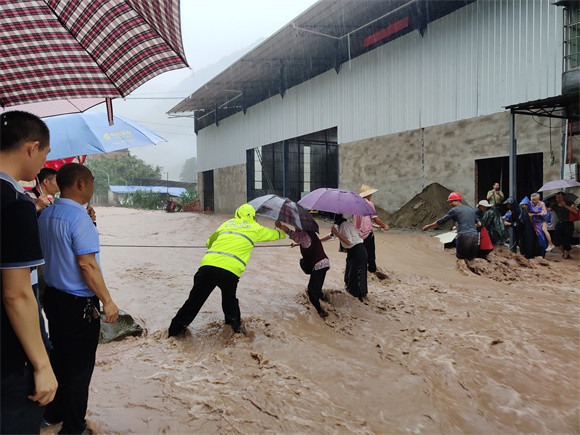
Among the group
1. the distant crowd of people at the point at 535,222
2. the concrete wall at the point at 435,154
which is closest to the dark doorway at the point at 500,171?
the concrete wall at the point at 435,154

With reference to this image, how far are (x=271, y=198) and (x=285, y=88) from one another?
16686 mm

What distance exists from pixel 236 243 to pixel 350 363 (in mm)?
1730

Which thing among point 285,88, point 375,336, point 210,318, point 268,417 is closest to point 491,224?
point 375,336

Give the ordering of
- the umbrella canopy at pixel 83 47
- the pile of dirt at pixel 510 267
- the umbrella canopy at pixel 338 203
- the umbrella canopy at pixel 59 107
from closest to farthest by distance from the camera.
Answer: the umbrella canopy at pixel 83 47, the umbrella canopy at pixel 59 107, the umbrella canopy at pixel 338 203, the pile of dirt at pixel 510 267

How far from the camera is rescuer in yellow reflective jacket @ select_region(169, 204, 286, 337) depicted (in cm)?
420

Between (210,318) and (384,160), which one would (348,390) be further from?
(384,160)

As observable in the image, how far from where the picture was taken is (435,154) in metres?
13.0

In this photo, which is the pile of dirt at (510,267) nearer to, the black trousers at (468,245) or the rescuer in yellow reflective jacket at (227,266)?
the black trousers at (468,245)

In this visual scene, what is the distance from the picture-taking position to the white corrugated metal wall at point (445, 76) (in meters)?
10.4

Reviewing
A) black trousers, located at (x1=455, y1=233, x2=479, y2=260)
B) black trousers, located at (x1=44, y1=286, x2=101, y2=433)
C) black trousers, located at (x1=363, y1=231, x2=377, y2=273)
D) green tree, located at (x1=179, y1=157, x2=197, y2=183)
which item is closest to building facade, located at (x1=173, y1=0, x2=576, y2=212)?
black trousers, located at (x1=455, y1=233, x2=479, y2=260)

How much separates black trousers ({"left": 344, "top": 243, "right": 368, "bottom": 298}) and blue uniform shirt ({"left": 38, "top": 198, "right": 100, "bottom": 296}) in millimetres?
4113

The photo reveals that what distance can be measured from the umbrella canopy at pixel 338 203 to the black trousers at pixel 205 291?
5.43 ft

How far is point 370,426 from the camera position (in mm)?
2928

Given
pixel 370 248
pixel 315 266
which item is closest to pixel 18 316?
pixel 315 266
